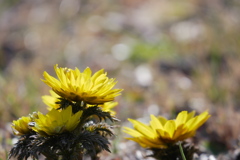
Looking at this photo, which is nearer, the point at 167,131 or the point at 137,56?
the point at 167,131

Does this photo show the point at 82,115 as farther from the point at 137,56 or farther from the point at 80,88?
the point at 137,56

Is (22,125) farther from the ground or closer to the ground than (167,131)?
farther from the ground

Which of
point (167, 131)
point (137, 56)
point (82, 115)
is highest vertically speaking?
point (137, 56)

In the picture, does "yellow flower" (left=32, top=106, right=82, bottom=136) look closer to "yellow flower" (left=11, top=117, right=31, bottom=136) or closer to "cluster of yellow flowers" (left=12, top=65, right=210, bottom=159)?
"cluster of yellow flowers" (left=12, top=65, right=210, bottom=159)

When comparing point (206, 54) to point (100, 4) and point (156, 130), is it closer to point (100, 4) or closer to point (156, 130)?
point (156, 130)

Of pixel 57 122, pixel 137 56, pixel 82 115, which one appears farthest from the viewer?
pixel 137 56

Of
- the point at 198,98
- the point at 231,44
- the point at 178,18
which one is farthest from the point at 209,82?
the point at 178,18

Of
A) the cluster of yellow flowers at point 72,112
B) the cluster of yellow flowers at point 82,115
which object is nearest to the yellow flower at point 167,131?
the cluster of yellow flowers at point 82,115

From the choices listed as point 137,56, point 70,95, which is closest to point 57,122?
point 70,95
